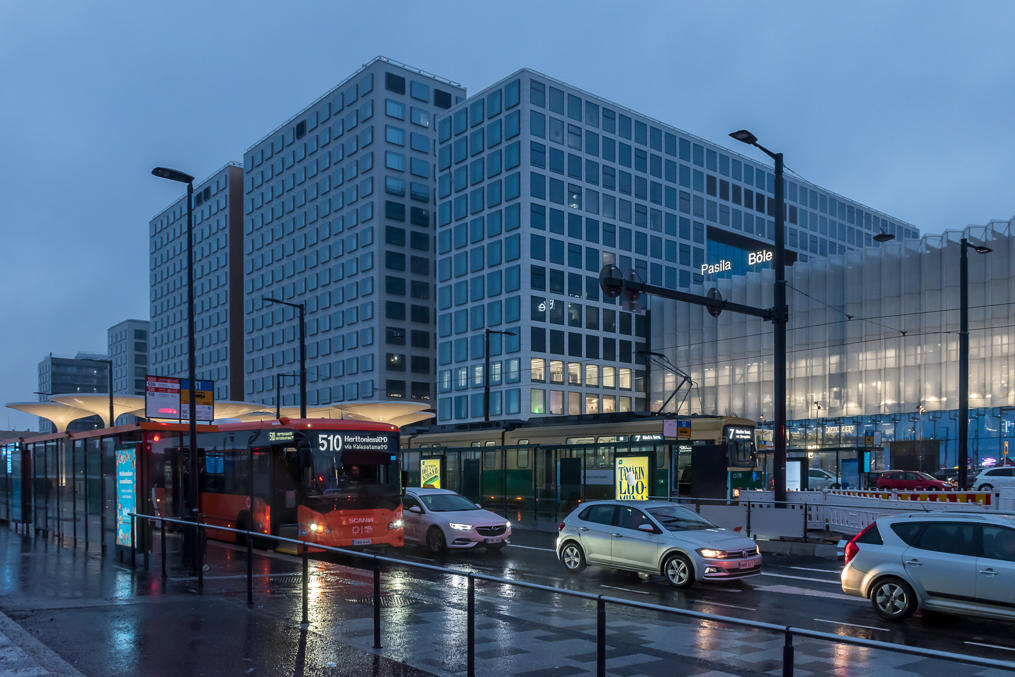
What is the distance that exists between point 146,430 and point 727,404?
64.0 meters

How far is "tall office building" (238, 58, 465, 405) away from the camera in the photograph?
84.4 m

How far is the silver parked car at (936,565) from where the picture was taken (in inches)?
441

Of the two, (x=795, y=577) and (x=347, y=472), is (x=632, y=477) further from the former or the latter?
(x=795, y=577)

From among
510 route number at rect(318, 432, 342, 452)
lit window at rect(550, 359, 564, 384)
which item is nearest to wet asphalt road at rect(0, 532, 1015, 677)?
510 route number at rect(318, 432, 342, 452)

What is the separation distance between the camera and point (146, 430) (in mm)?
16953

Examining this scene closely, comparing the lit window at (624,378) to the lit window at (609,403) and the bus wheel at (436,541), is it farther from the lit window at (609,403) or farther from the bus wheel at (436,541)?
the bus wheel at (436,541)

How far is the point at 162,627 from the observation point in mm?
10484

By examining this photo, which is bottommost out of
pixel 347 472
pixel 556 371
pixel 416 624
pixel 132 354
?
pixel 416 624

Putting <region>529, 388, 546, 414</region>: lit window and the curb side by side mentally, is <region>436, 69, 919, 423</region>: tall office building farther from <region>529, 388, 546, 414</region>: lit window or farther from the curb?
the curb

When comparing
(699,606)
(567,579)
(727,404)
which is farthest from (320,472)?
(727,404)

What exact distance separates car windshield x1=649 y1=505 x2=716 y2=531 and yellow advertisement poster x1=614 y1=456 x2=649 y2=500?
436 inches

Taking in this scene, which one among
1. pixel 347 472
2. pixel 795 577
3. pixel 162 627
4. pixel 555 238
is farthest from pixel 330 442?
pixel 555 238

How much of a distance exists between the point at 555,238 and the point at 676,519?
58496 mm

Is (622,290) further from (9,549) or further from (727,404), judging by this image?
(727,404)
